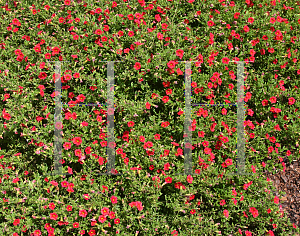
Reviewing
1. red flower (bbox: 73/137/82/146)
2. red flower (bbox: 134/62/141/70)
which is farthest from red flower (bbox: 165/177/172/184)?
red flower (bbox: 134/62/141/70)

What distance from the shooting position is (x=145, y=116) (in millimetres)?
4039

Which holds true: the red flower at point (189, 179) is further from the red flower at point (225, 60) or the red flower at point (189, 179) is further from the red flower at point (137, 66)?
the red flower at point (225, 60)

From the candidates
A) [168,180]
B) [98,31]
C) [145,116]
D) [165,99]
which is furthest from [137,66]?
[168,180]

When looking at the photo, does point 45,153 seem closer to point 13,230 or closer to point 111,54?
point 13,230

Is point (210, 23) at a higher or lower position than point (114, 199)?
higher

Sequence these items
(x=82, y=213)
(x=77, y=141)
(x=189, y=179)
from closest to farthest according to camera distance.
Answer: (x=82, y=213) < (x=189, y=179) < (x=77, y=141)

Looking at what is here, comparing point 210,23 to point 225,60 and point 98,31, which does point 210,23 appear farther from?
point 98,31

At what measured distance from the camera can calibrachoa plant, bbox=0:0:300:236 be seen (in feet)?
11.5

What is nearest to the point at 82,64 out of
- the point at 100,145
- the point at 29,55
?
the point at 29,55

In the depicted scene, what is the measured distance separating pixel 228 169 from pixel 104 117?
6.33ft

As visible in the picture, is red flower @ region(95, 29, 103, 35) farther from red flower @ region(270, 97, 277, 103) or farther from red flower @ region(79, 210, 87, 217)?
red flower @ region(270, 97, 277, 103)

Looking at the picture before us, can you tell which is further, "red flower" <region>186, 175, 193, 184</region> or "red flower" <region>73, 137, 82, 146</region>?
"red flower" <region>73, 137, 82, 146</region>

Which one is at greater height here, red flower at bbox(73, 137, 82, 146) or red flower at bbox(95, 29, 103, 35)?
red flower at bbox(95, 29, 103, 35)

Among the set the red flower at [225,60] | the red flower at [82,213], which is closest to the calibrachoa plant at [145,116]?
the red flower at [82,213]
